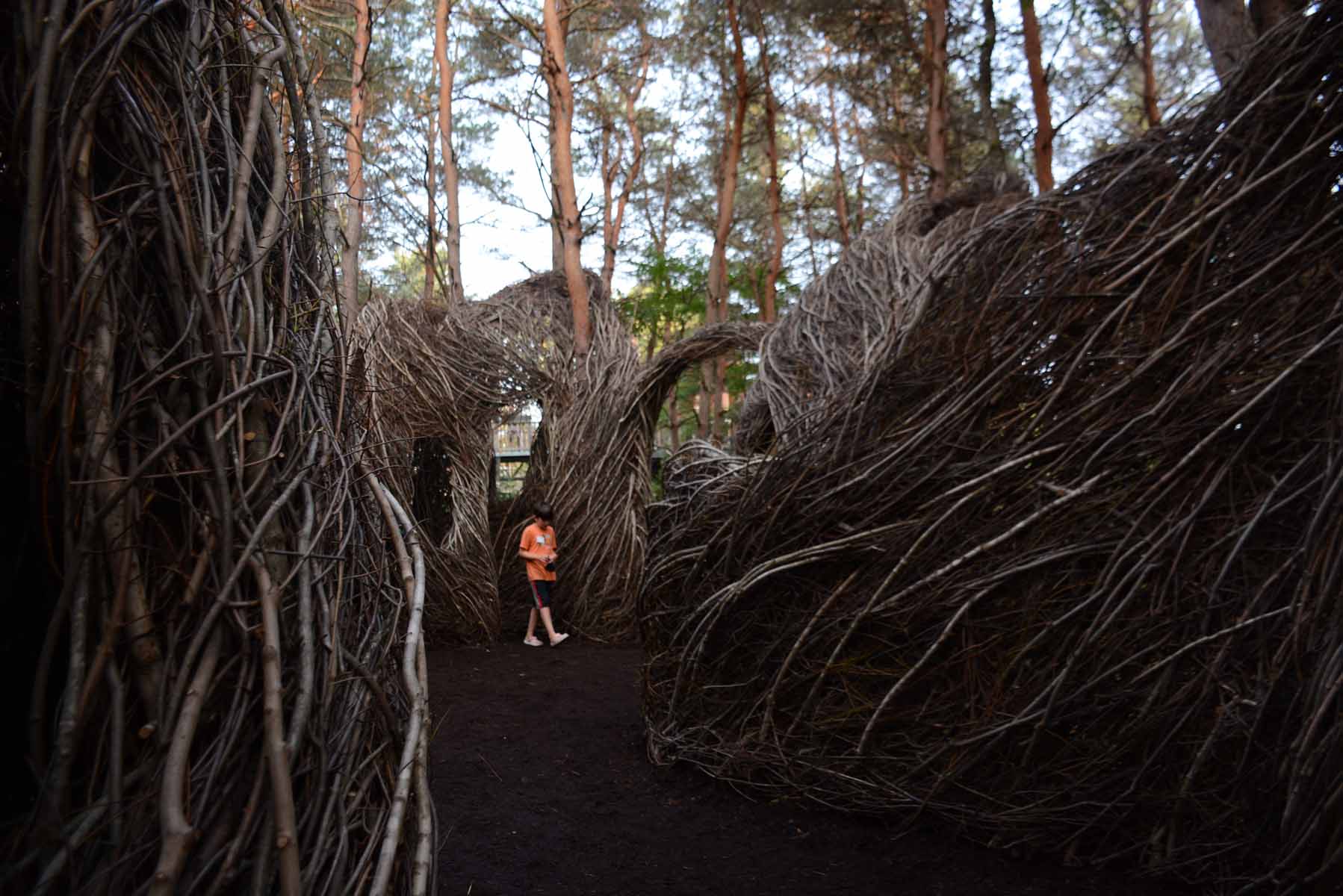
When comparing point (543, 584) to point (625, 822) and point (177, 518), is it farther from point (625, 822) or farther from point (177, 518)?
point (177, 518)

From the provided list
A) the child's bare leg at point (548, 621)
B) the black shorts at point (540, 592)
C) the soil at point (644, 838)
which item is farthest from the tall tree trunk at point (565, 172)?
the soil at point (644, 838)

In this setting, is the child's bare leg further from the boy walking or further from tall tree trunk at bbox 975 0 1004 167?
tall tree trunk at bbox 975 0 1004 167

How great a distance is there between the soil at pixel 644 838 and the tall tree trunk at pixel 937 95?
625 cm

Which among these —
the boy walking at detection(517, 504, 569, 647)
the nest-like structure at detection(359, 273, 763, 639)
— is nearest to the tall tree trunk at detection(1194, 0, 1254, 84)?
the nest-like structure at detection(359, 273, 763, 639)

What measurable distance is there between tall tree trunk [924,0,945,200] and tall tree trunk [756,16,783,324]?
2118mm

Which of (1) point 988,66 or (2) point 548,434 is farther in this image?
(1) point 988,66

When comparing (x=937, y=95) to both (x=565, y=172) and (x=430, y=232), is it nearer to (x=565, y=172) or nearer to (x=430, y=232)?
(x=565, y=172)

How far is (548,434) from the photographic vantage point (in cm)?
864

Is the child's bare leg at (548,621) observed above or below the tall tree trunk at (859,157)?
below

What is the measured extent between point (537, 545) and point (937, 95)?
582 centimetres

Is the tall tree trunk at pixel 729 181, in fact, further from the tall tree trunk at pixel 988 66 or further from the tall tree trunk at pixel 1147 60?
the tall tree trunk at pixel 1147 60

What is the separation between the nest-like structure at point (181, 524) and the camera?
119cm

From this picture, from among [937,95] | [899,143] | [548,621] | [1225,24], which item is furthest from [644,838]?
[899,143]

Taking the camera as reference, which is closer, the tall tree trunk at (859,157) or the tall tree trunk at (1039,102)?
the tall tree trunk at (1039,102)
